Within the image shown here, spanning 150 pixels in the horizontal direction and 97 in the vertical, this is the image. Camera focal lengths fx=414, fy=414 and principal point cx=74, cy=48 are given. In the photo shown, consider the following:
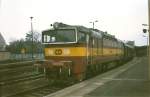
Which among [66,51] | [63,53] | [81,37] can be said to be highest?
[81,37]

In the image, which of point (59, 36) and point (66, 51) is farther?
point (59, 36)

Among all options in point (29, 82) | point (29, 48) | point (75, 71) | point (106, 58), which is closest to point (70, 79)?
point (75, 71)

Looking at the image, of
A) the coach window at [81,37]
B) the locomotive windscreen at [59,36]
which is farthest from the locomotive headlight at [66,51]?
the coach window at [81,37]

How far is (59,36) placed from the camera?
74.3ft

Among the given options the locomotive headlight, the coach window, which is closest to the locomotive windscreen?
the coach window

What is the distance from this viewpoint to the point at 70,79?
2273cm

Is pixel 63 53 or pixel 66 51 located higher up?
pixel 66 51

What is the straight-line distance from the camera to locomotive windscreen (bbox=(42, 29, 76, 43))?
22297 mm

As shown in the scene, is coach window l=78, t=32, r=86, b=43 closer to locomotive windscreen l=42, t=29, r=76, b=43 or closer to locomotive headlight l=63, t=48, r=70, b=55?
locomotive windscreen l=42, t=29, r=76, b=43

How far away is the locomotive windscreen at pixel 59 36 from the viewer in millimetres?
22297

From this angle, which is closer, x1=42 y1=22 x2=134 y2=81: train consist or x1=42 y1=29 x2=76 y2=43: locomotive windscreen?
x1=42 y1=22 x2=134 y2=81: train consist

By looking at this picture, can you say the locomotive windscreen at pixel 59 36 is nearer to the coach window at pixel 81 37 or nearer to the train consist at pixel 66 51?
the train consist at pixel 66 51

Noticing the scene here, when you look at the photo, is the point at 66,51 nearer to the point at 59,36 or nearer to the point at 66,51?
the point at 66,51

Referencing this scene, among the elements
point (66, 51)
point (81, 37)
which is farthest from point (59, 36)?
point (81, 37)
